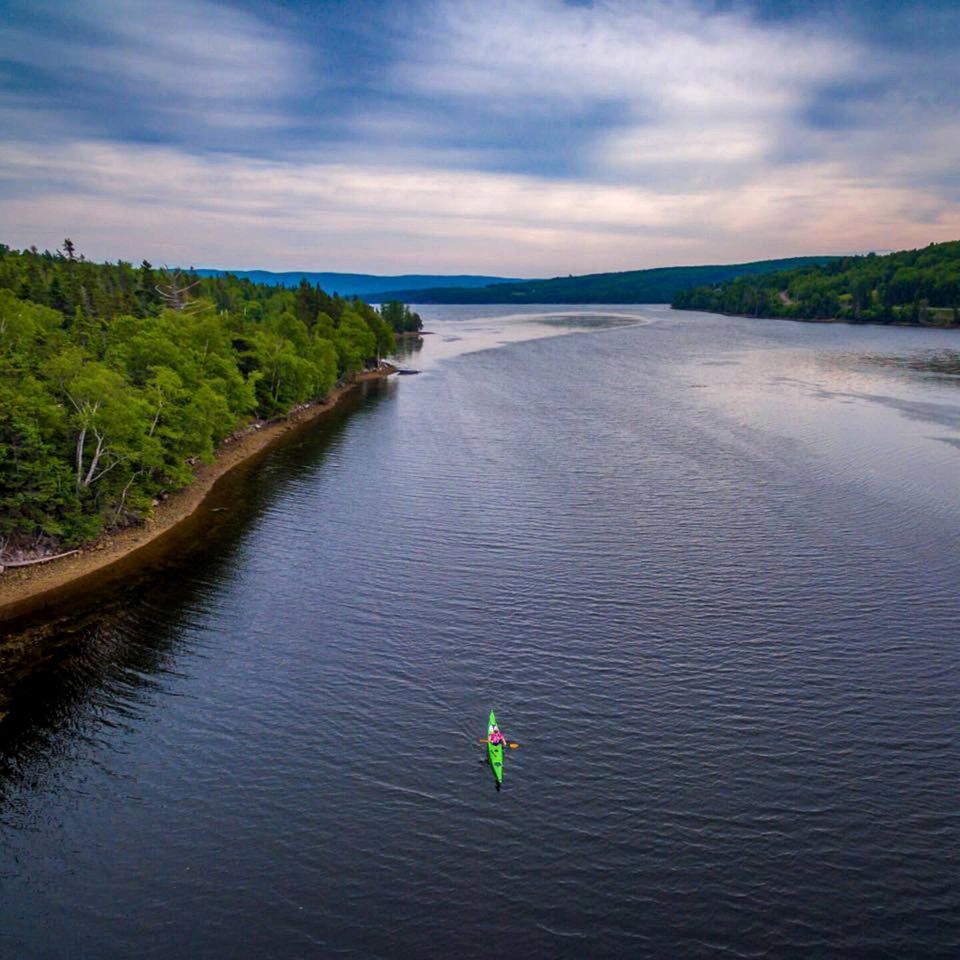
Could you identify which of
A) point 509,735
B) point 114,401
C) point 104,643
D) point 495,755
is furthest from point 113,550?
point 495,755

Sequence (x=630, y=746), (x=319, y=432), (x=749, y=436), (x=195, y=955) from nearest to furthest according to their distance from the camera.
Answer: (x=195, y=955) < (x=630, y=746) < (x=749, y=436) < (x=319, y=432)

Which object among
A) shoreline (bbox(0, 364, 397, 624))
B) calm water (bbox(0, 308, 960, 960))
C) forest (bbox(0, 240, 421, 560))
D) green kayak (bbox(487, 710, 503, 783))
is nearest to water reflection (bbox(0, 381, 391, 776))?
calm water (bbox(0, 308, 960, 960))

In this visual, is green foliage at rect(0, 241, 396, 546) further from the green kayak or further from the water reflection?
the green kayak

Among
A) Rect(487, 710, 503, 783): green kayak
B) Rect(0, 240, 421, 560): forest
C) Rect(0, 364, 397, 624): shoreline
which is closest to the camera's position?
Rect(487, 710, 503, 783): green kayak

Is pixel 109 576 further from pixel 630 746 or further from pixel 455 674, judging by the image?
pixel 630 746

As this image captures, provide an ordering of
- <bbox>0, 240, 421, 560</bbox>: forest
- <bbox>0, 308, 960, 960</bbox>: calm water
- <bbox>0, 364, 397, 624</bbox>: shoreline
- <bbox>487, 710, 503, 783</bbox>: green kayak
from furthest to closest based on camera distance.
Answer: <bbox>0, 240, 421, 560</bbox>: forest, <bbox>0, 364, 397, 624</bbox>: shoreline, <bbox>487, 710, 503, 783</bbox>: green kayak, <bbox>0, 308, 960, 960</bbox>: calm water

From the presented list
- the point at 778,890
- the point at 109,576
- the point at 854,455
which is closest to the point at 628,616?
the point at 778,890

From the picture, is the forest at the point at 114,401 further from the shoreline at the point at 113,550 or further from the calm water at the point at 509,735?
the calm water at the point at 509,735
